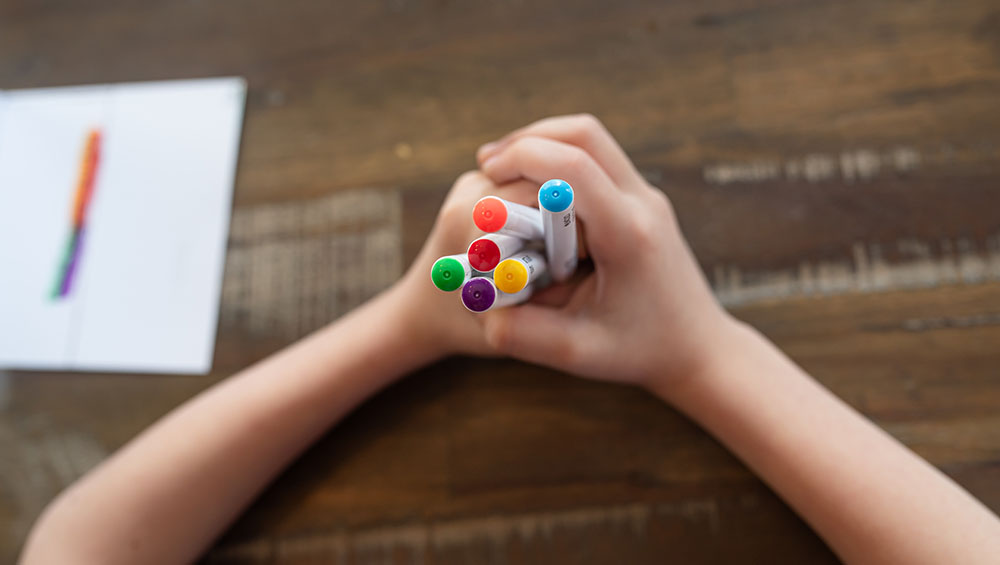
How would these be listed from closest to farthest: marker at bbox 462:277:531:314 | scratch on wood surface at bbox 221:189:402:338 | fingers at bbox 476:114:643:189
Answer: marker at bbox 462:277:531:314 → fingers at bbox 476:114:643:189 → scratch on wood surface at bbox 221:189:402:338

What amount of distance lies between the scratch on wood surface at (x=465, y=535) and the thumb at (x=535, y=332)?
0.13 m

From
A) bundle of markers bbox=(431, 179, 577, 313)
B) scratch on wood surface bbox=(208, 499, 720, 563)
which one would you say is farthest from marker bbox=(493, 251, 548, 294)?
scratch on wood surface bbox=(208, 499, 720, 563)

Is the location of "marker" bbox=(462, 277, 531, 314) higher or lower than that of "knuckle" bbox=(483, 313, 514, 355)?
higher

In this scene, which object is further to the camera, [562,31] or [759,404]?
[562,31]

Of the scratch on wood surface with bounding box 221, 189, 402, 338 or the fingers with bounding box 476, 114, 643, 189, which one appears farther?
the scratch on wood surface with bounding box 221, 189, 402, 338

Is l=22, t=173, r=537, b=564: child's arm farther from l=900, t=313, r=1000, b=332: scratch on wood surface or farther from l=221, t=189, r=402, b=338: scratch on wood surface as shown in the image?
l=900, t=313, r=1000, b=332: scratch on wood surface

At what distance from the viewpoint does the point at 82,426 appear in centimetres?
49

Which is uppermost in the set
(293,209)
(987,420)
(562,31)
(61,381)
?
(562,31)

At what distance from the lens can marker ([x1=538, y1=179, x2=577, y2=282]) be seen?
0.90 ft

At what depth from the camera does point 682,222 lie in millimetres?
462

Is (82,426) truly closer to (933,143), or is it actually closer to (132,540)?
(132,540)

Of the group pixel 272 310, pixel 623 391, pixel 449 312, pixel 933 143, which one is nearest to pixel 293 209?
pixel 272 310

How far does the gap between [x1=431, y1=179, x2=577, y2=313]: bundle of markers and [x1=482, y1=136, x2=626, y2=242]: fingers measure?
2cm

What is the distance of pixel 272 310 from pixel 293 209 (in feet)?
0.28
